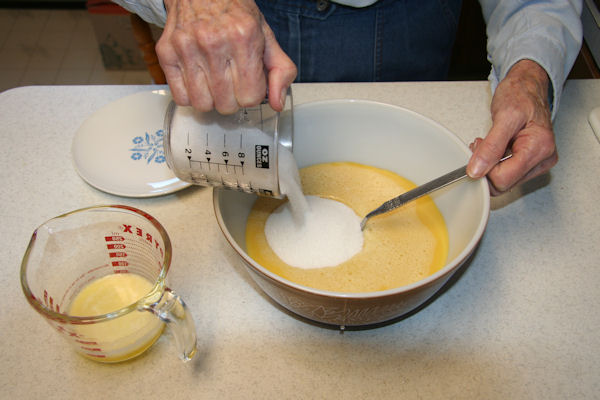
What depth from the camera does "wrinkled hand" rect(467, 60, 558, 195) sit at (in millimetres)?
789

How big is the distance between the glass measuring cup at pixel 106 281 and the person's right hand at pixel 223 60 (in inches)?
9.2

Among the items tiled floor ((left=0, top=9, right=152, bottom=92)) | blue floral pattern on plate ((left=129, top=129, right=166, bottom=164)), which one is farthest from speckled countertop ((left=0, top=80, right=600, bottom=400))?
tiled floor ((left=0, top=9, right=152, bottom=92))

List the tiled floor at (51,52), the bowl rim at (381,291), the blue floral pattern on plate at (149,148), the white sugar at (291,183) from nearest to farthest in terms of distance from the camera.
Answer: the bowl rim at (381,291) → the white sugar at (291,183) → the blue floral pattern on plate at (149,148) → the tiled floor at (51,52)

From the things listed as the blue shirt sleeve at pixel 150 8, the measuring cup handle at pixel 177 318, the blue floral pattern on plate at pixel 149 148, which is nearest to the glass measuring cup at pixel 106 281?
the measuring cup handle at pixel 177 318

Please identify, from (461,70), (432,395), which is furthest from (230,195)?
(461,70)

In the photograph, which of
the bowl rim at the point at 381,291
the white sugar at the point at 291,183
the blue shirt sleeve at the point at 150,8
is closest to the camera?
the bowl rim at the point at 381,291

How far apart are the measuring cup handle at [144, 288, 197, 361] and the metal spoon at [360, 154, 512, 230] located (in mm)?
393

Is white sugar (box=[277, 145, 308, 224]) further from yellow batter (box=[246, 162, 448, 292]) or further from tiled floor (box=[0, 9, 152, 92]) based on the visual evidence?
tiled floor (box=[0, 9, 152, 92])

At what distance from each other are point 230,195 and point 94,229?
24 cm

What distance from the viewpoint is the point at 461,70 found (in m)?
1.91

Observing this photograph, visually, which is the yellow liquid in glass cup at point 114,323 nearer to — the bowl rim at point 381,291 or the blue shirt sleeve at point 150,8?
the bowl rim at point 381,291

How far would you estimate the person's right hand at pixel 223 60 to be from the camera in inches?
25.7

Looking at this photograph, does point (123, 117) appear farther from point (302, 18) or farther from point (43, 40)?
point (43, 40)

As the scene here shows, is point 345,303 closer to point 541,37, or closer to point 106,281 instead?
point 106,281
